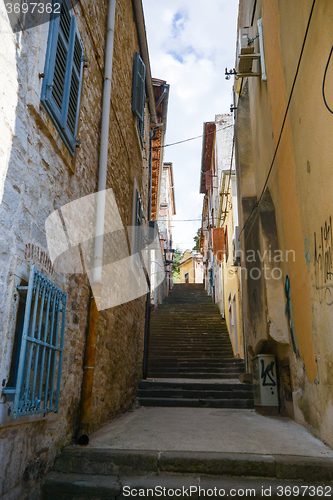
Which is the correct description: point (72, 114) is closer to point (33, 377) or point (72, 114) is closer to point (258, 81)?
point (33, 377)

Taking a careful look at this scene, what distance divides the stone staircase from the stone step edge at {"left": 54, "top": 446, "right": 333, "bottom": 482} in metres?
3.87

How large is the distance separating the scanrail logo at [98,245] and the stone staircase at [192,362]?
2.19 metres

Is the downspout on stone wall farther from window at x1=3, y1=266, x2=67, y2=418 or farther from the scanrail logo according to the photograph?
window at x1=3, y1=266, x2=67, y2=418

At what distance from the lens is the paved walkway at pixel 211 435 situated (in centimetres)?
386

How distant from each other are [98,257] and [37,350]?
2009 millimetres

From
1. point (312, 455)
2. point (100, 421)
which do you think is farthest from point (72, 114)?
point (312, 455)

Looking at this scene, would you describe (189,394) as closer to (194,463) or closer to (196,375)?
(196,375)

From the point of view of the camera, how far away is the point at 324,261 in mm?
3777

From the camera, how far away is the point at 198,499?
3.25 m

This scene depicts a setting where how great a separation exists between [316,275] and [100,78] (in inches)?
155

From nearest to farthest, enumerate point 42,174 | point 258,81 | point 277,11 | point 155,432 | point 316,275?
point 42,174 < point 316,275 < point 155,432 < point 277,11 < point 258,81

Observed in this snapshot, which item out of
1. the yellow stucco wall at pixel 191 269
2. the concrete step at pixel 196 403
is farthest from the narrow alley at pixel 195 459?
the yellow stucco wall at pixel 191 269

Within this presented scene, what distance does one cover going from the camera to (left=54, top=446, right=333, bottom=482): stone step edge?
3393 millimetres

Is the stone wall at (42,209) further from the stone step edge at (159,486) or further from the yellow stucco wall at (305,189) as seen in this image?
the yellow stucco wall at (305,189)
